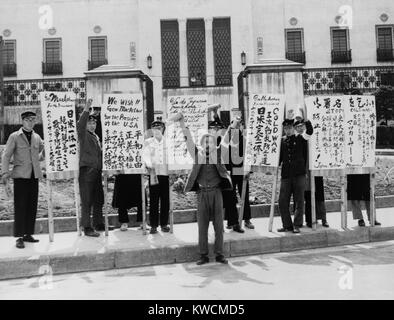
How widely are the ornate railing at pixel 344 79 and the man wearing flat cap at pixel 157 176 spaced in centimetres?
1359

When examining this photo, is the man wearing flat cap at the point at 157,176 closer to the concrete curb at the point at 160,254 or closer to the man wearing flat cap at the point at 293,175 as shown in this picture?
the concrete curb at the point at 160,254

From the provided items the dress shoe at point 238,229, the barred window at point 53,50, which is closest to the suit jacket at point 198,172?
the dress shoe at point 238,229

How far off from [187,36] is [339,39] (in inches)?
355

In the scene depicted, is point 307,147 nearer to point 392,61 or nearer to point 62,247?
point 62,247

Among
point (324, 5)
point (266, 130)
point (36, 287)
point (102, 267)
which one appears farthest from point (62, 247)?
point (324, 5)

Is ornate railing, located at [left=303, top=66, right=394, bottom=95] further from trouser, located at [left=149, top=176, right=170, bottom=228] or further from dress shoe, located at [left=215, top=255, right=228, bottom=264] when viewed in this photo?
dress shoe, located at [left=215, top=255, right=228, bottom=264]

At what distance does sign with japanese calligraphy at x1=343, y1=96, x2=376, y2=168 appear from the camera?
9.05 metres

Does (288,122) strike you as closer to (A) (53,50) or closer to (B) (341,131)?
(B) (341,131)

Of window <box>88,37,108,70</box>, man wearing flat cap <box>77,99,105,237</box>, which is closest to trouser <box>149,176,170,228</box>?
man wearing flat cap <box>77,99,105,237</box>

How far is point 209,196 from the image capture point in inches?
287

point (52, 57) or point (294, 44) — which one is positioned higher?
point (294, 44)

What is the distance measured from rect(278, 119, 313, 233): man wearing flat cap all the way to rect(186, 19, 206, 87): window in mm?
16889

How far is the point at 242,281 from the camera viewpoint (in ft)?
19.6

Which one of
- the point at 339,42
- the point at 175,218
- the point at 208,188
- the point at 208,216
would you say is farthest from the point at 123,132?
the point at 339,42
